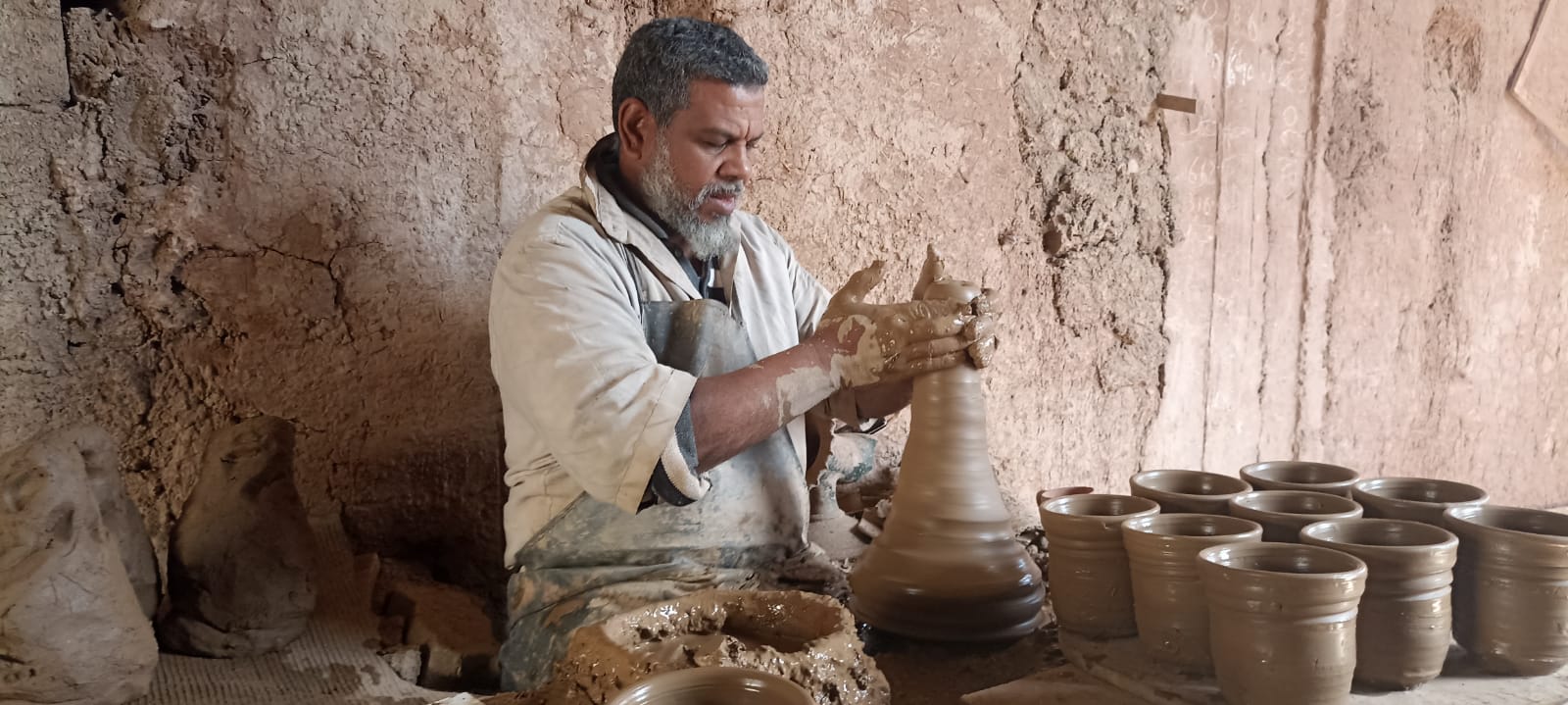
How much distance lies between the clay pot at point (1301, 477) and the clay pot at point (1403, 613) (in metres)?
0.39

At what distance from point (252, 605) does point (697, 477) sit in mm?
1004

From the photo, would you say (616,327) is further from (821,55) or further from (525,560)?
(821,55)

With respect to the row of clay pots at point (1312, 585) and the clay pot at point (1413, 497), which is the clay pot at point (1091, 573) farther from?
the clay pot at point (1413, 497)

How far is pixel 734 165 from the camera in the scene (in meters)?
2.17

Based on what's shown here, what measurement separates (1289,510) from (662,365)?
1208 millimetres

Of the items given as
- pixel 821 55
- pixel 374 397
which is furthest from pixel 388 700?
pixel 821 55

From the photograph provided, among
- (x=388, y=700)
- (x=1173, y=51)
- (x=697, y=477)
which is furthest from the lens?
(x=1173, y=51)

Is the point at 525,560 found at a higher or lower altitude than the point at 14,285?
lower

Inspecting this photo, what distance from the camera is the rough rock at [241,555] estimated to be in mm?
2072

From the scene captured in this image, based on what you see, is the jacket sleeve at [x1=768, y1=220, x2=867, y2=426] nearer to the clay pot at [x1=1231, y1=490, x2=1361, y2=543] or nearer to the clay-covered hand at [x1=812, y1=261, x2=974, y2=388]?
the clay-covered hand at [x1=812, y1=261, x2=974, y2=388]

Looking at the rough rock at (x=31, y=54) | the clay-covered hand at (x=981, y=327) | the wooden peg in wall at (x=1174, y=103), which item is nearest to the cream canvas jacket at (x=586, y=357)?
the clay-covered hand at (x=981, y=327)

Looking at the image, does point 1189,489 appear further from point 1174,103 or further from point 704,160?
point 1174,103

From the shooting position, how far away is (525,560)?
2080 millimetres

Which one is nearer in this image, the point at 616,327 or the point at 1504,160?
the point at 616,327
